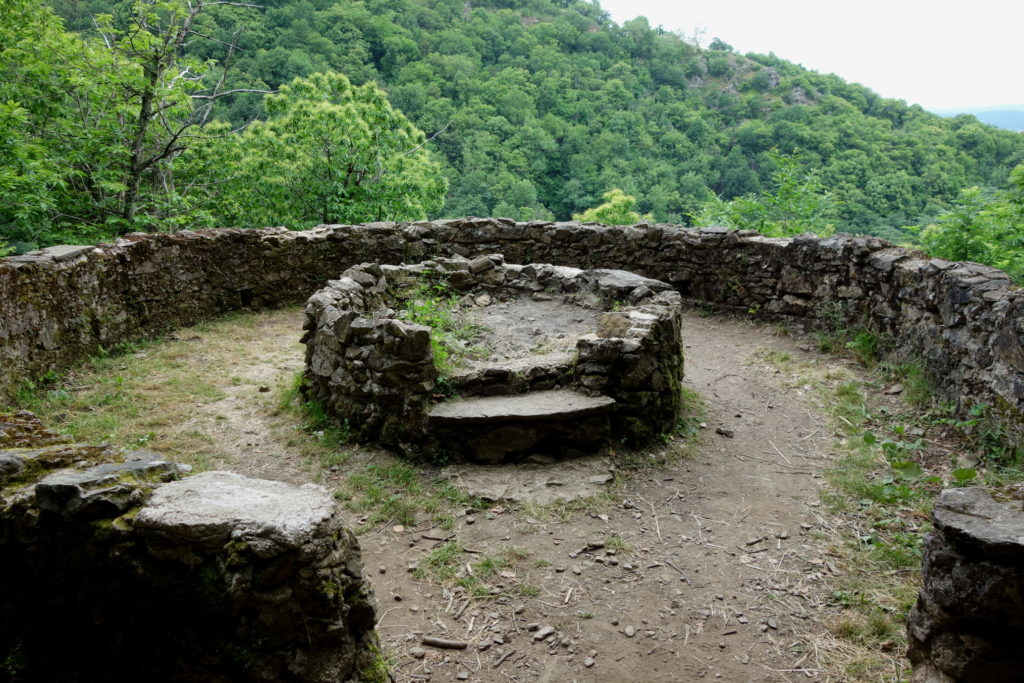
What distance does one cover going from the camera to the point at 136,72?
10234 mm

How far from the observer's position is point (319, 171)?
45.0 ft

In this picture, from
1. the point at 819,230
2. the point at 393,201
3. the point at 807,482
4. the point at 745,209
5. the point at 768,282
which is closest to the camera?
the point at 807,482

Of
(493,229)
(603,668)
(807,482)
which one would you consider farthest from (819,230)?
(603,668)

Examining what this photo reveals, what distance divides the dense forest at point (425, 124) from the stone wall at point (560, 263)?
91.4 inches

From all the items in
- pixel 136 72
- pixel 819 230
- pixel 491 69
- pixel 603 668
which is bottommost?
pixel 603 668

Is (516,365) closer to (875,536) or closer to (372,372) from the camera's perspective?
(372,372)

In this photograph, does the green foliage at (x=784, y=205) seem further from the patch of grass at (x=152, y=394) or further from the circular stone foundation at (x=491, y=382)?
the patch of grass at (x=152, y=394)

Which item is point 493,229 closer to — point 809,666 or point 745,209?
point 745,209

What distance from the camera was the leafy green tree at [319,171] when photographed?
13.5 meters

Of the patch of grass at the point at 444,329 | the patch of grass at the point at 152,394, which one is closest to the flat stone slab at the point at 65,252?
the patch of grass at the point at 152,394

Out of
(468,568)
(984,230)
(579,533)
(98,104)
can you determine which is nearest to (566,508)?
(579,533)

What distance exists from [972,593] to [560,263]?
26.3ft

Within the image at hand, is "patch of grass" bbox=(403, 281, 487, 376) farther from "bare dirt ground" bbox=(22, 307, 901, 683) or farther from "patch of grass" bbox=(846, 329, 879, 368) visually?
"patch of grass" bbox=(846, 329, 879, 368)

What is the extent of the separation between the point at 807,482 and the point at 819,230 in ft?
31.6
